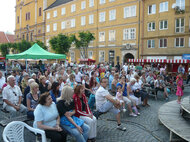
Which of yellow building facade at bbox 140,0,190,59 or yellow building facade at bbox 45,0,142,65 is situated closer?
yellow building facade at bbox 140,0,190,59

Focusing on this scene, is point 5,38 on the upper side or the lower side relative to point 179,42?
upper

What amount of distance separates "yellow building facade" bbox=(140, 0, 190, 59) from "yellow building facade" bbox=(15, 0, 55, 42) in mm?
29135

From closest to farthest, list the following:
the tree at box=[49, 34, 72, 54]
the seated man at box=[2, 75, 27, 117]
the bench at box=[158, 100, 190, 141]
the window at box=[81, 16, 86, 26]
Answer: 1. the bench at box=[158, 100, 190, 141]
2. the seated man at box=[2, 75, 27, 117]
3. the tree at box=[49, 34, 72, 54]
4. the window at box=[81, 16, 86, 26]

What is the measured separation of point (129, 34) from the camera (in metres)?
30.0

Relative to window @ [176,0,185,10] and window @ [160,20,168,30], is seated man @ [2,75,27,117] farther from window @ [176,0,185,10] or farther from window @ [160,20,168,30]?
window @ [176,0,185,10]

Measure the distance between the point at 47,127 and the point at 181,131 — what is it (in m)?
3.51

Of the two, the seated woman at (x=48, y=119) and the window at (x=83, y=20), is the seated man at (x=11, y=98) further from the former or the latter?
the window at (x=83, y=20)

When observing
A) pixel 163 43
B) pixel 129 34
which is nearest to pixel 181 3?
pixel 163 43

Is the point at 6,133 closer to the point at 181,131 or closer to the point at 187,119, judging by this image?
the point at 181,131

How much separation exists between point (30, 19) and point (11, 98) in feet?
169

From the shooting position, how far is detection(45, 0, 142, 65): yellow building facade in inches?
1163

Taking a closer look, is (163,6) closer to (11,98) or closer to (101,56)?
(101,56)

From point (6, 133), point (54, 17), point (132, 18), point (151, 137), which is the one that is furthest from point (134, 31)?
point (6, 133)

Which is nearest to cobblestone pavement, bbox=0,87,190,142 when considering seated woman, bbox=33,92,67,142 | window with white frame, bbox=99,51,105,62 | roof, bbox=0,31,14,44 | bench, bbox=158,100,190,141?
bench, bbox=158,100,190,141
